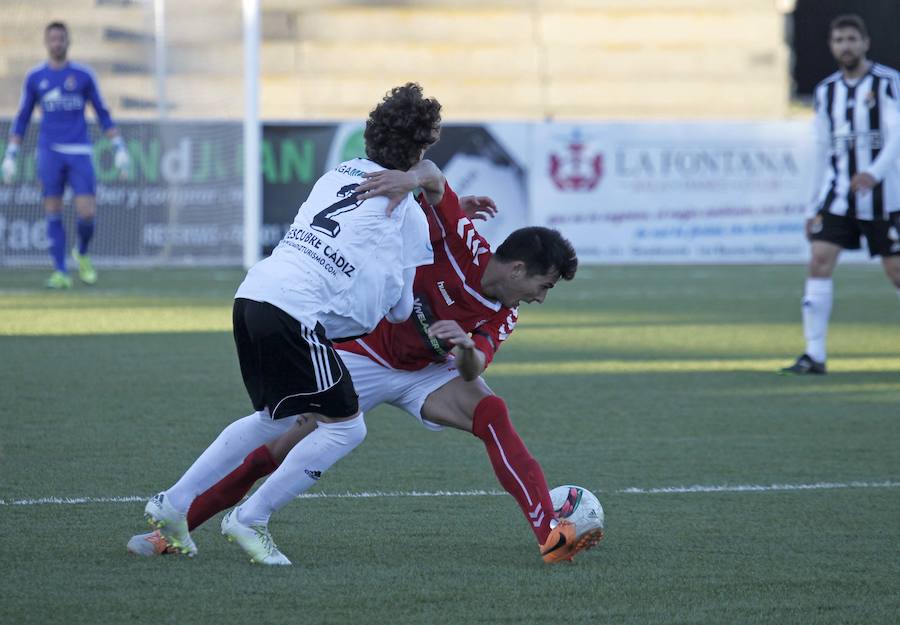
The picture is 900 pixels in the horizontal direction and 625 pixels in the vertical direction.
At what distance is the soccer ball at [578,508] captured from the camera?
179 inches

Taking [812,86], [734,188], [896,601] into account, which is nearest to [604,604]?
[896,601]

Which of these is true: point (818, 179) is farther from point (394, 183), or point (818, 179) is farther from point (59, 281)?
point (59, 281)

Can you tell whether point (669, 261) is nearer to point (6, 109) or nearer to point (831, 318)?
point (831, 318)

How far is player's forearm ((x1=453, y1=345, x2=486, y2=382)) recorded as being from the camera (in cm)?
→ 442

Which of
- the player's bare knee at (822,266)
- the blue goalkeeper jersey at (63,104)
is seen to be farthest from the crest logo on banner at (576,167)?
the player's bare knee at (822,266)

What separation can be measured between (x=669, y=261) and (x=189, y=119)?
6143 millimetres

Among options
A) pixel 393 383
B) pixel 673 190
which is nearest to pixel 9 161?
pixel 673 190

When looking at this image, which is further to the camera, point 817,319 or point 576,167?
point 576,167

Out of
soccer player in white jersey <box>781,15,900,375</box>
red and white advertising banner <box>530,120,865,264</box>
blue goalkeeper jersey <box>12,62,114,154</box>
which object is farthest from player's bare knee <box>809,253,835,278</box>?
red and white advertising banner <box>530,120,865,264</box>

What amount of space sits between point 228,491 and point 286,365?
0.58 metres

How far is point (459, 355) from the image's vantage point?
443cm

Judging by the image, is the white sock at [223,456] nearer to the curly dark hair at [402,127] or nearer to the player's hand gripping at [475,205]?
the curly dark hair at [402,127]

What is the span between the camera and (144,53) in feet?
57.6

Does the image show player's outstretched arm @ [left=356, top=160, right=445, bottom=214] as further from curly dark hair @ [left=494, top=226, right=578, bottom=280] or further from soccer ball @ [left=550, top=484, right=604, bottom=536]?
soccer ball @ [left=550, top=484, right=604, bottom=536]
